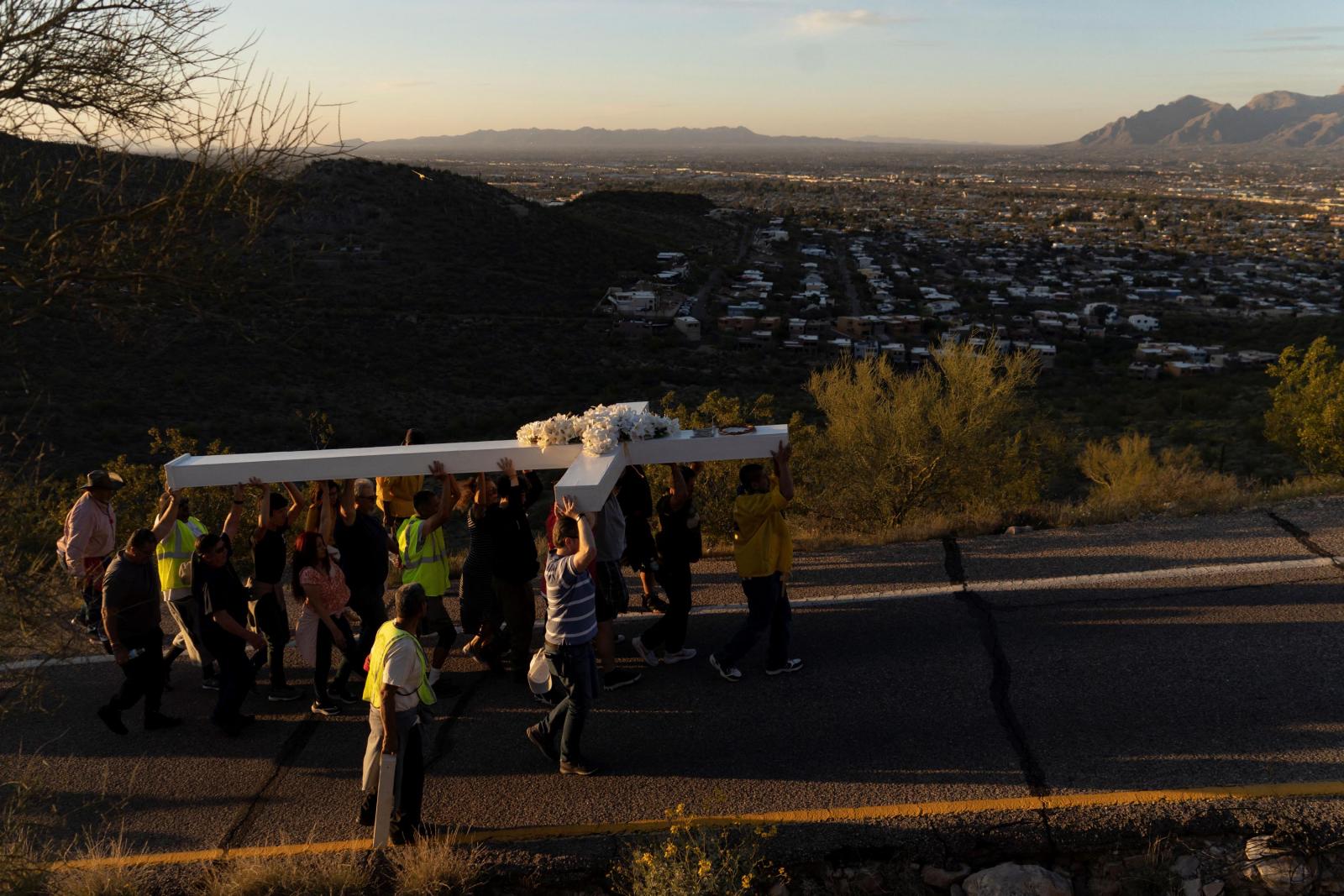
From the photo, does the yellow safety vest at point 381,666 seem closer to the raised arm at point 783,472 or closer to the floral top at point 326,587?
the floral top at point 326,587

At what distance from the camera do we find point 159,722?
23.9 feet

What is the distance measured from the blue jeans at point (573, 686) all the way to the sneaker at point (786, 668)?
1680 mm

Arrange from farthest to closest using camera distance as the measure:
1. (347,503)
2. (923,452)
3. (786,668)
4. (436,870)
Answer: (923,452)
(347,503)
(786,668)
(436,870)

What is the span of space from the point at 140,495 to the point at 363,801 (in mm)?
10965

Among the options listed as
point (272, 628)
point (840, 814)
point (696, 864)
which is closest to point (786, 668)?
point (840, 814)

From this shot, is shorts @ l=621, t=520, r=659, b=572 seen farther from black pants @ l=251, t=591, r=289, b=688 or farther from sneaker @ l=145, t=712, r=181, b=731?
sneaker @ l=145, t=712, r=181, b=731

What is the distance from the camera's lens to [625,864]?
5.63m

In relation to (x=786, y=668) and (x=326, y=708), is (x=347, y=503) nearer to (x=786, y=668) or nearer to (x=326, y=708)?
(x=326, y=708)

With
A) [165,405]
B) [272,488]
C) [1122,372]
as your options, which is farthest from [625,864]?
[1122,372]

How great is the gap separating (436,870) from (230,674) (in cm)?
263

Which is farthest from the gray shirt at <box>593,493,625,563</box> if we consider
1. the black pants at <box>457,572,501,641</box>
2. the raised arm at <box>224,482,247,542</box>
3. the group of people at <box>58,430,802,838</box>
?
the raised arm at <box>224,482,247,542</box>

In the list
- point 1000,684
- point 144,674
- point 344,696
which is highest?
point 144,674

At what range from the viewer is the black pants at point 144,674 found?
704 centimetres

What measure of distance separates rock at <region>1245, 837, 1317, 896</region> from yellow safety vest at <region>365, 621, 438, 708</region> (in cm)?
455
